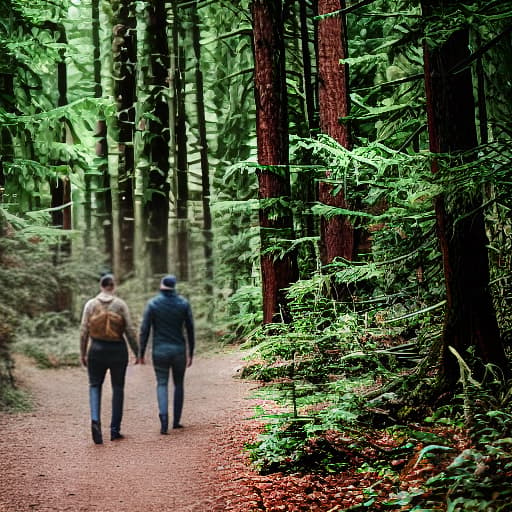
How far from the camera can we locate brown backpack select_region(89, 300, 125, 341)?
16.0ft

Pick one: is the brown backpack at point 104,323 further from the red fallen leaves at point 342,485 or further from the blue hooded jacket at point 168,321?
the red fallen leaves at point 342,485

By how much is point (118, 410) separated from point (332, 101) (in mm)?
3762

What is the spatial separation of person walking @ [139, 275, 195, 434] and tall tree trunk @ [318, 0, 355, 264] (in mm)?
1826

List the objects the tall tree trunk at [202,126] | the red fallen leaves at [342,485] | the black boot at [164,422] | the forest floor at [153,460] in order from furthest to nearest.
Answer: the tall tree trunk at [202,126]
the black boot at [164,422]
the forest floor at [153,460]
the red fallen leaves at [342,485]

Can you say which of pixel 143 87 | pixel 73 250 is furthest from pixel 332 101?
pixel 73 250

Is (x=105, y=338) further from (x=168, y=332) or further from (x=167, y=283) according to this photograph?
(x=167, y=283)

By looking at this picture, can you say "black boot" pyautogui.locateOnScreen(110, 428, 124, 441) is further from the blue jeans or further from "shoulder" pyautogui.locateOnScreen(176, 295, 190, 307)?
"shoulder" pyautogui.locateOnScreen(176, 295, 190, 307)

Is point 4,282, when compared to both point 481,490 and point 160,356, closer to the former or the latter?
point 160,356

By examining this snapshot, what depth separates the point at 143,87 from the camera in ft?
23.8

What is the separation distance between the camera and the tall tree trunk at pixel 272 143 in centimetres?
627

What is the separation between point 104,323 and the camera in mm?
4879

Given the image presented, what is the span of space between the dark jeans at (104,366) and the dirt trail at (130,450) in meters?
0.43

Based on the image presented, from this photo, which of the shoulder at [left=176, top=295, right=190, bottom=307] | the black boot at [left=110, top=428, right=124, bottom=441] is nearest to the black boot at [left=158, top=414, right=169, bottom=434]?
A: the black boot at [left=110, top=428, right=124, bottom=441]

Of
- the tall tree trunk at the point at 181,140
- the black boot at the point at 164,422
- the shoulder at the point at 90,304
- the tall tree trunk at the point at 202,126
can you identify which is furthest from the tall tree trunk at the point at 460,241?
the tall tree trunk at the point at 181,140
